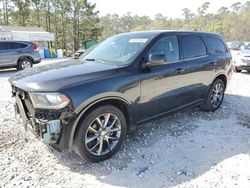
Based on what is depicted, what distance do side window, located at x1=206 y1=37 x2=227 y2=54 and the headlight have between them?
348 centimetres

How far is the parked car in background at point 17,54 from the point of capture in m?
11.4

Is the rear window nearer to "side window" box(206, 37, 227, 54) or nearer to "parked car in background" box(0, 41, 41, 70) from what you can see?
"parked car in background" box(0, 41, 41, 70)

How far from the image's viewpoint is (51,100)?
277cm

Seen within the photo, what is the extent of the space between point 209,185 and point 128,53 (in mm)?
Result: 2109

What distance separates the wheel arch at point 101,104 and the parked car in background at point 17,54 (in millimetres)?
9928

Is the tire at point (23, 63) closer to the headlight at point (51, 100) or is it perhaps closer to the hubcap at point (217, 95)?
the hubcap at point (217, 95)

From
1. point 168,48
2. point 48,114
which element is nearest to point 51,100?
point 48,114

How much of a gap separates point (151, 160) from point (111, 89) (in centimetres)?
113

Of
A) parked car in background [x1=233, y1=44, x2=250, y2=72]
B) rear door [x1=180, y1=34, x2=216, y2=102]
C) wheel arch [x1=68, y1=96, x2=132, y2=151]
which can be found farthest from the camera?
parked car in background [x1=233, y1=44, x2=250, y2=72]

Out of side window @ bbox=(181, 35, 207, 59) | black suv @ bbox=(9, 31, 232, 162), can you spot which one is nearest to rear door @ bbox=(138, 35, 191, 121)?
black suv @ bbox=(9, 31, 232, 162)

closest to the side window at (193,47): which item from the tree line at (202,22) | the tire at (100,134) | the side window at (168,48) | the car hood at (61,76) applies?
A: the side window at (168,48)

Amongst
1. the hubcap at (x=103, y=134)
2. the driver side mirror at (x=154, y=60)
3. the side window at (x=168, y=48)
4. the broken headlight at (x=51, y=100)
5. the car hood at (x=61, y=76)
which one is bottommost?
the hubcap at (x=103, y=134)

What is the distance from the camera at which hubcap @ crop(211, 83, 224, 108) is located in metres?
5.16

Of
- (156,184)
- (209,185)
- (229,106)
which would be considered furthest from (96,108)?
(229,106)
